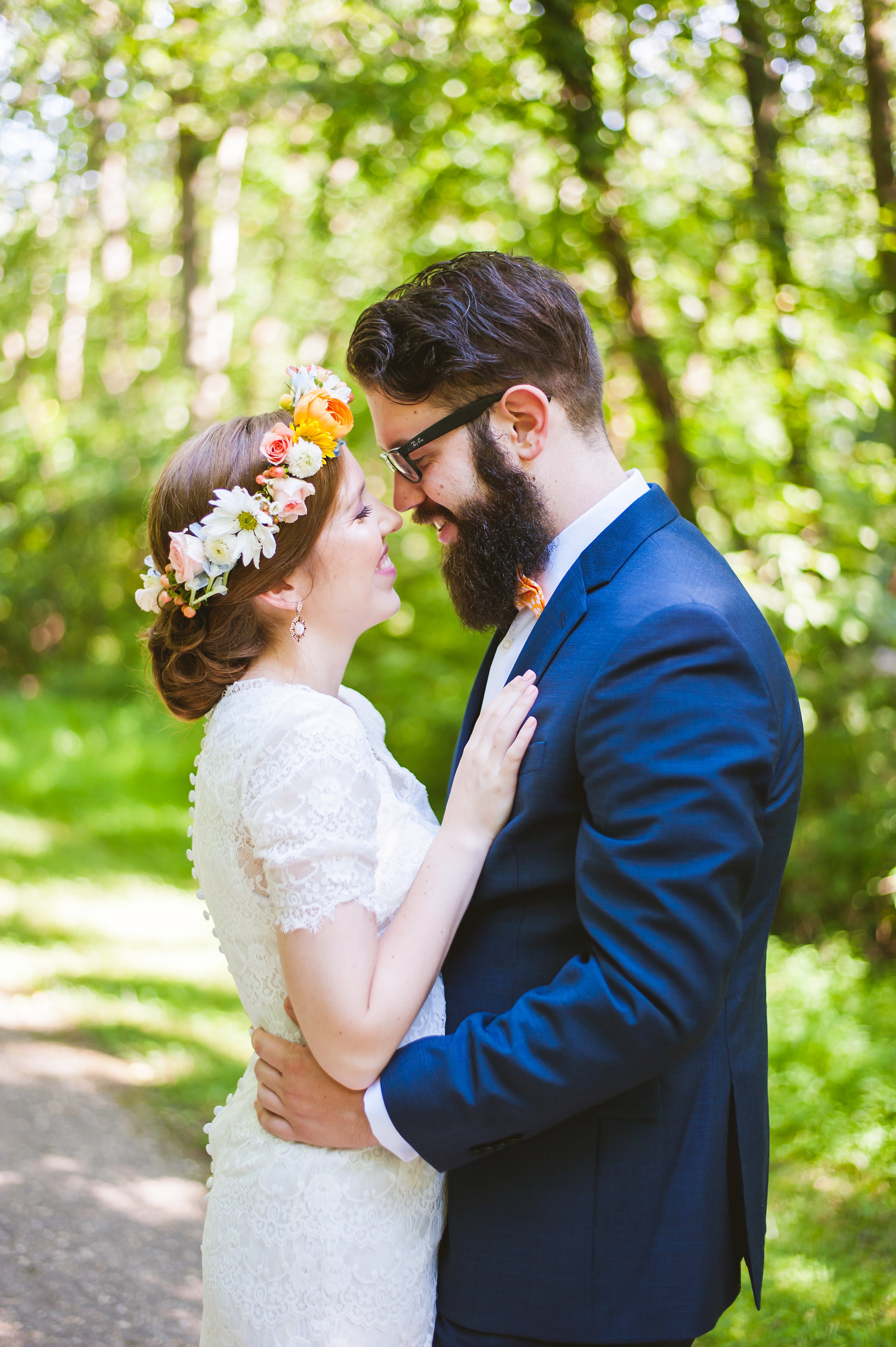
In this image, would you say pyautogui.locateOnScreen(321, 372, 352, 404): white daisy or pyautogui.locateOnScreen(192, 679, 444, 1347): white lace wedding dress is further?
pyautogui.locateOnScreen(321, 372, 352, 404): white daisy

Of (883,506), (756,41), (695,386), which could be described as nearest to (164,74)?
(756,41)

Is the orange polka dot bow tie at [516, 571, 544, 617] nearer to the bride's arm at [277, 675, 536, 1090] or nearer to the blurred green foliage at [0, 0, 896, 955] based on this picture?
the bride's arm at [277, 675, 536, 1090]

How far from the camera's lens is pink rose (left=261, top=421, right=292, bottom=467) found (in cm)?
200

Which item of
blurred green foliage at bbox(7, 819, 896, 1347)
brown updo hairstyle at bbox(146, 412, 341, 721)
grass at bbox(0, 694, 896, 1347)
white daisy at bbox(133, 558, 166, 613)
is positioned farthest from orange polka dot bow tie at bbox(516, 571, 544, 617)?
blurred green foliage at bbox(7, 819, 896, 1347)

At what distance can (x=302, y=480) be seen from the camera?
2016 mm

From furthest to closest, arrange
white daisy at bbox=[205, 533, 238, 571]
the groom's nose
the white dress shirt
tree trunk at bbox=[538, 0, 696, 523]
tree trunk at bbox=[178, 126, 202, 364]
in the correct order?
tree trunk at bbox=[178, 126, 202, 364] → tree trunk at bbox=[538, 0, 696, 523] → the groom's nose → the white dress shirt → white daisy at bbox=[205, 533, 238, 571]

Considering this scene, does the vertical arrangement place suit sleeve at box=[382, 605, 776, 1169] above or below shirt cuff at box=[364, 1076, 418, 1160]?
above

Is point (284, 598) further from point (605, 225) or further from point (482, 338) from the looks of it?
point (605, 225)

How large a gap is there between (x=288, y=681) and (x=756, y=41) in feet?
15.5

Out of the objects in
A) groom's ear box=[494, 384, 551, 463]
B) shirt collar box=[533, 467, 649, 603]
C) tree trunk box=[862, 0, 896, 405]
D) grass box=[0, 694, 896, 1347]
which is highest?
groom's ear box=[494, 384, 551, 463]

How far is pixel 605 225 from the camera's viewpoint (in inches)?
209

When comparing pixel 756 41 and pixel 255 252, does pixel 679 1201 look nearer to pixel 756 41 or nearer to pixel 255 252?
pixel 756 41

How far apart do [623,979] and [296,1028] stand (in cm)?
64

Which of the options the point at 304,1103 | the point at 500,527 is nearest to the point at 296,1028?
the point at 304,1103
